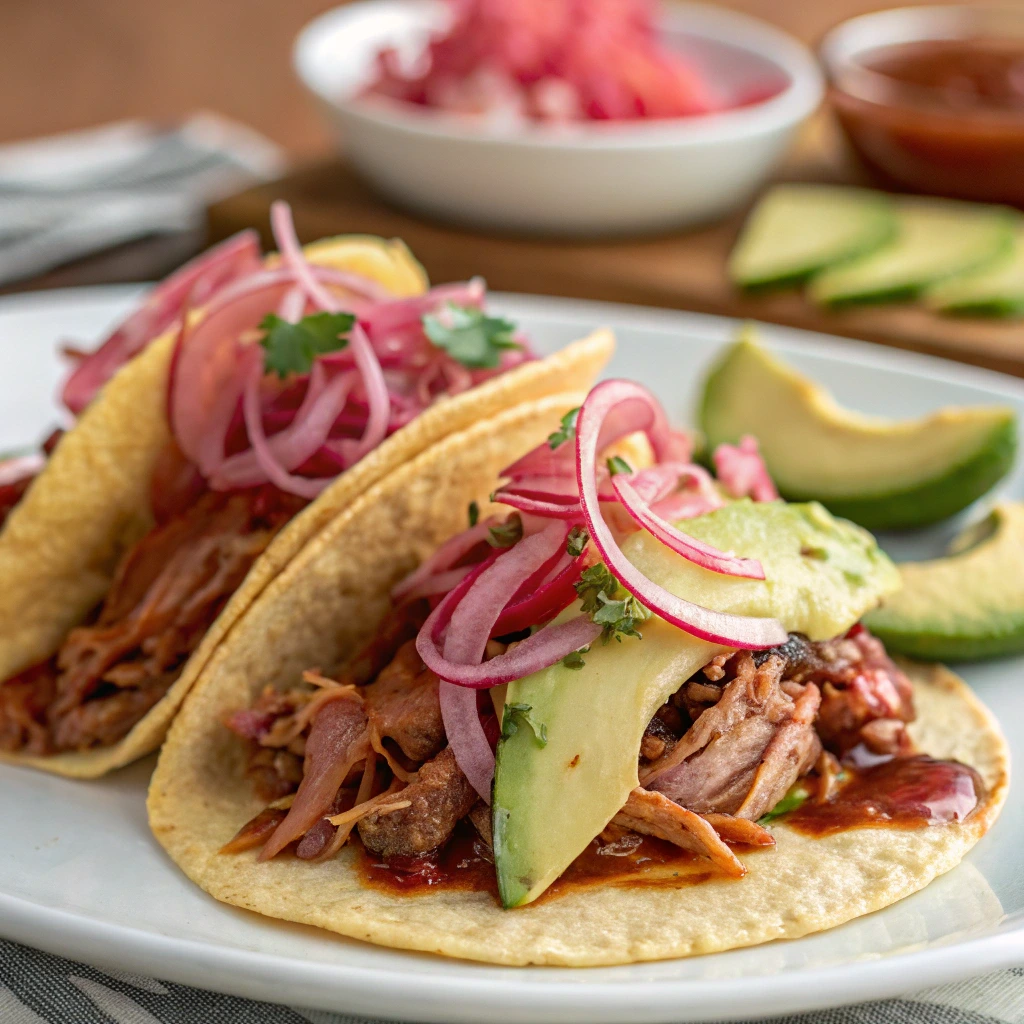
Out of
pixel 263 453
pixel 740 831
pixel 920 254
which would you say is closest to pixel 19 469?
pixel 263 453

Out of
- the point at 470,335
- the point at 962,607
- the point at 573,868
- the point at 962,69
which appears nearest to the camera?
the point at 573,868

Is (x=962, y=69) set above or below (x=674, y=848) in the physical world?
above

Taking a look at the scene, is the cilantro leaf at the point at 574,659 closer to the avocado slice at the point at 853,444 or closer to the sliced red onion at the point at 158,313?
the sliced red onion at the point at 158,313

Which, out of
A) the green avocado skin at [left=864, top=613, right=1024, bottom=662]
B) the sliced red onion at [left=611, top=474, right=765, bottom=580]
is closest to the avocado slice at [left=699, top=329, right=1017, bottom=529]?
the green avocado skin at [left=864, top=613, right=1024, bottom=662]

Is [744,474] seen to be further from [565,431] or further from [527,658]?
[527,658]

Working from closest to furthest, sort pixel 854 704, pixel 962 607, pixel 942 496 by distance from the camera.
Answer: pixel 854 704 < pixel 962 607 < pixel 942 496

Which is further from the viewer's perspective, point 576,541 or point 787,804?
point 787,804

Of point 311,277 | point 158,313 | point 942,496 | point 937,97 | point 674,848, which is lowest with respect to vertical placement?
point 942,496

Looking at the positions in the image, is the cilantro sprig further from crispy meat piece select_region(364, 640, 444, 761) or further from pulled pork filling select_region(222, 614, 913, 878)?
crispy meat piece select_region(364, 640, 444, 761)
